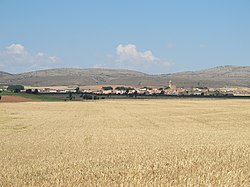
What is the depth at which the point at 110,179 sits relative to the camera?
1013 centimetres

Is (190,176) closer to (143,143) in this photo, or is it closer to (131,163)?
(131,163)

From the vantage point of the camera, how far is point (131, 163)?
41.6ft

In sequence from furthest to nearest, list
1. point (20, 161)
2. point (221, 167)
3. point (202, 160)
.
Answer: point (20, 161), point (202, 160), point (221, 167)

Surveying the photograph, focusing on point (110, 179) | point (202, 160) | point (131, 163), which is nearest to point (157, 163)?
point (131, 163)

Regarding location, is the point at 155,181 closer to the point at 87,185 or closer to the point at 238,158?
the point at 87,185

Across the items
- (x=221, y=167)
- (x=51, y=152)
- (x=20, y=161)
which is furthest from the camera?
(x=51, y=152)

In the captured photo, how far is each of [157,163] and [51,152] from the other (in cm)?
971

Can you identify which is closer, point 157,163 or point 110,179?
point 110,179

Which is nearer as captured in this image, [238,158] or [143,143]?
[238,158]

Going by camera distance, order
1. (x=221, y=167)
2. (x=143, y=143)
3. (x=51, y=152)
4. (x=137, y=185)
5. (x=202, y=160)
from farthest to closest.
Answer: (x=143, y=143)
(x=51, y=152)
(x=202, y=160)
(x=221, y=167)
(x=137, y=185)

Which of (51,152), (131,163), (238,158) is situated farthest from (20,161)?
(238,158)

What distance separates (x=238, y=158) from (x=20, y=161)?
7.85m

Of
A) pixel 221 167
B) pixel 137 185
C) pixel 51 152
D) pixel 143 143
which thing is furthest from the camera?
pixel 143 143

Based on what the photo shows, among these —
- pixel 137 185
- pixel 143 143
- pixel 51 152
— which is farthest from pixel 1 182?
pixel 143 143
